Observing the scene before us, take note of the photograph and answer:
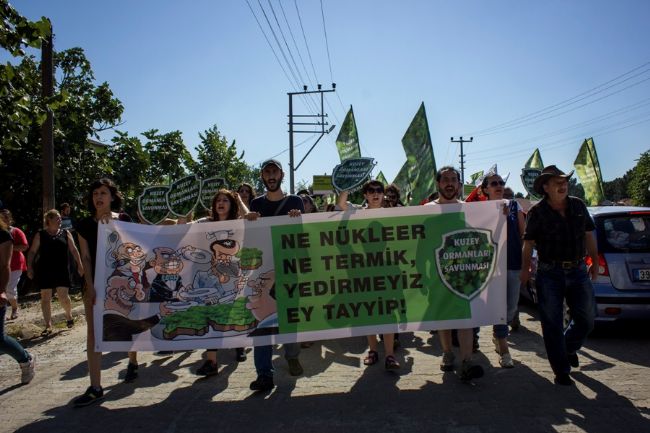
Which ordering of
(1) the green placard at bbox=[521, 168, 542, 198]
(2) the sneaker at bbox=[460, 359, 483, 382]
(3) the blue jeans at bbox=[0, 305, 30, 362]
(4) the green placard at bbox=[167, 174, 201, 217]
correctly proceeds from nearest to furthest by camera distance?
(2) the sneaker at bbox=[460, 359, 483, 382] < (3) the blue jeans at bbox=[0, 305, 30, 362] < (4) the green placard at bbox=[167, 174, 201, 217] < (1) the green placard at bbox=[521, 168, 542, 198]

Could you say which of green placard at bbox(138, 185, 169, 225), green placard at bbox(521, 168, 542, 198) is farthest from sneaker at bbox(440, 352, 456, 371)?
green placard at bbox(521, 168, 542, 198)

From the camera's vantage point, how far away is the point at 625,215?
5855 mm

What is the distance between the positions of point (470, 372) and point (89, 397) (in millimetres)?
3373

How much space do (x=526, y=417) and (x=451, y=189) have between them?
2099 millimetres

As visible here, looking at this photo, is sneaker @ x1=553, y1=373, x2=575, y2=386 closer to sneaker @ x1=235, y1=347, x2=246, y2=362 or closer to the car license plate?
the car license plate

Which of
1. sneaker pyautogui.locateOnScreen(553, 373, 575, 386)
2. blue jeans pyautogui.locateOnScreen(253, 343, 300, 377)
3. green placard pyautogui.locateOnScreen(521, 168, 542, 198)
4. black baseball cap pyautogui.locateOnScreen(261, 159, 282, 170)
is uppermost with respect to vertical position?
green placard pyautogui.locateOnScreen(521, 168, 542, 198)

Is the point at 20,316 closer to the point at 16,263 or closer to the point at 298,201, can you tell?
the point at 16,263

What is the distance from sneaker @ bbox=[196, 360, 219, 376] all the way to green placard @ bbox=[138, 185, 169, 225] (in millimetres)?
4919

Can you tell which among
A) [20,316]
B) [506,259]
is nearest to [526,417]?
[506,259]

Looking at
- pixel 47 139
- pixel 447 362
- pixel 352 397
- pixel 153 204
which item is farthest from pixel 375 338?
pixel 47 139

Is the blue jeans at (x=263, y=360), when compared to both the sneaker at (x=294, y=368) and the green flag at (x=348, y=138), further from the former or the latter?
the green flag at (x=348, y=138)

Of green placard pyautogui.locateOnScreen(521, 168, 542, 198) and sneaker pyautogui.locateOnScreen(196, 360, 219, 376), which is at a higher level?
green placard pyautogui.locateOnScreen(521, 168, 542, 198)

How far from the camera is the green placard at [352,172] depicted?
11188mm

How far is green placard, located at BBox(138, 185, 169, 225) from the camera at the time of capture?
9.22 metres
